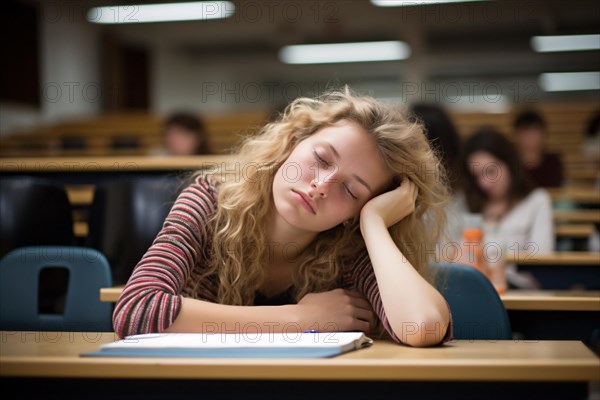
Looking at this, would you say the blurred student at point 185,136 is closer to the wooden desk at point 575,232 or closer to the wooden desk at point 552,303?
the wooden desk at point 575,232

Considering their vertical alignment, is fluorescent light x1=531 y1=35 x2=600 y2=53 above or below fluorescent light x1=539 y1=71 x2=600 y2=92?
above

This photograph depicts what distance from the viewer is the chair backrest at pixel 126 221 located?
2156 millimetres

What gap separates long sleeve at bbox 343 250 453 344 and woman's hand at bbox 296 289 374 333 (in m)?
0.02

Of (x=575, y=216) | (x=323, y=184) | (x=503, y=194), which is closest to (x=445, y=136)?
(x=503, y=194)

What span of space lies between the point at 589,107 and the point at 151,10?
5255 mm

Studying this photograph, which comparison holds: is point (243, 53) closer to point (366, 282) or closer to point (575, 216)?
point (575, 216)

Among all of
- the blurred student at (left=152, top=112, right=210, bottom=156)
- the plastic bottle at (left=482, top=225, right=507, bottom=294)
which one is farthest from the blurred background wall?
the plastic bottle at (left=482, top=225, right=507, bottom=294)

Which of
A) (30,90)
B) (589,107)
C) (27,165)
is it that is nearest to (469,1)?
(589,107)

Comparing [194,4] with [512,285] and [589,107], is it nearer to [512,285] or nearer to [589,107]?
[589,107]

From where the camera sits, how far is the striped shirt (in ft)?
3.97

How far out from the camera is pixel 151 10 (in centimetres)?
845

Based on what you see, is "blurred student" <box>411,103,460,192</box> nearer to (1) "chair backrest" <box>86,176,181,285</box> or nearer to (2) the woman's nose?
(1) "chair backrest" <box>86,176,181,285</box>

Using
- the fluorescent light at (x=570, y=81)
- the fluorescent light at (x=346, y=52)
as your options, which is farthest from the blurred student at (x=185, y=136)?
the fluorescent light at (x=570, y=81)

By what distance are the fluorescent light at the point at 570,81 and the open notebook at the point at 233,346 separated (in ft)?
46.8
